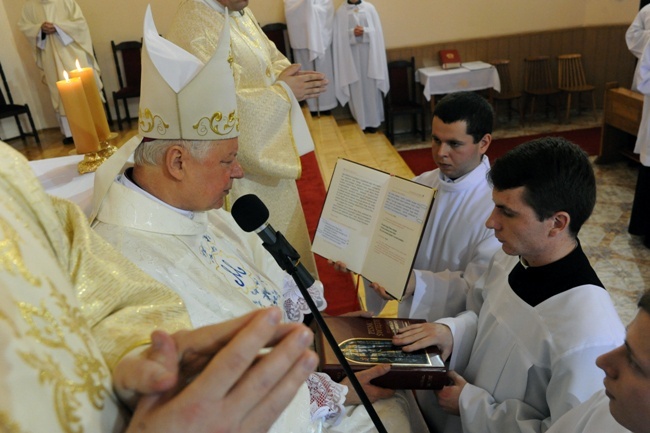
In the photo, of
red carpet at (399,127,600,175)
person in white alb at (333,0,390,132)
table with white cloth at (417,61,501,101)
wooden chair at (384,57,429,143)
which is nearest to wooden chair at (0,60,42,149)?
person in white alb at (333,0,390,132)

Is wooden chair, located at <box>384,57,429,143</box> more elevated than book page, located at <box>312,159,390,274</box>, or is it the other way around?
book page, located at <box>312,159,390,274</box>

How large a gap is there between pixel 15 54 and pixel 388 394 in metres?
9.69

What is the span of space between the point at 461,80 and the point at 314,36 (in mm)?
2637

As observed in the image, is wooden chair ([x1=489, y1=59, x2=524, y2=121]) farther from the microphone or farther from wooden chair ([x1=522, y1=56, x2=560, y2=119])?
the microphone

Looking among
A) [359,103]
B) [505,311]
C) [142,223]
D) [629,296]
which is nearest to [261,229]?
[142,223]

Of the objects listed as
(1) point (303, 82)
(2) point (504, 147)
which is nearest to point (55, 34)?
(1) point (303, 82)

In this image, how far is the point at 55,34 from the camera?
782 centimetres

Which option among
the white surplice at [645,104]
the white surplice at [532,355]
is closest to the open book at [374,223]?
the white surplice at [532,355]

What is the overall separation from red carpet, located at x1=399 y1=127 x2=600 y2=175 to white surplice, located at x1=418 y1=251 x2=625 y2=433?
5.86 meters

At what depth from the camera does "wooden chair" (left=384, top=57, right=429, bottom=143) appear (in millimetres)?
9094

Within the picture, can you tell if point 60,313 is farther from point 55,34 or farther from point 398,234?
point 55,34

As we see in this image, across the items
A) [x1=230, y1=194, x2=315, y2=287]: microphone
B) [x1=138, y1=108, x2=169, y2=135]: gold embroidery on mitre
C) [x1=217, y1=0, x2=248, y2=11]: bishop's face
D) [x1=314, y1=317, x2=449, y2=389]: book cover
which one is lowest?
[x1=314, y1=317, x2=449, y2=389]: book cover

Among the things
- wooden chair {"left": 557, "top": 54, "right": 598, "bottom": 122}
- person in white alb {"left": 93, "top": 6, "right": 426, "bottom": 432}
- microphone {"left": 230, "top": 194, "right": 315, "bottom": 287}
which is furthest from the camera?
wooden chair {"left": 557, "top": 54, "right": 598, "bottom": 122}

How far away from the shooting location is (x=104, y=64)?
30.2 feet
